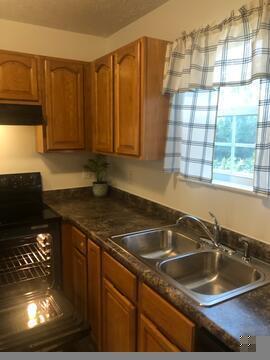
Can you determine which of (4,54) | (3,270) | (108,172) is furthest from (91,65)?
(3,270)

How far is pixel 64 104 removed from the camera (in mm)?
2578

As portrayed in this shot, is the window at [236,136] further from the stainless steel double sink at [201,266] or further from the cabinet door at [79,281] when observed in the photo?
the cabinet door at [79,281]

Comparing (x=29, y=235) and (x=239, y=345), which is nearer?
(x=239, y=345)

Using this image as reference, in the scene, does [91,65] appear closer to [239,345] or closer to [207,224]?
[207,224]

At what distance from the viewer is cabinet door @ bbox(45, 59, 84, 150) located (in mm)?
2500

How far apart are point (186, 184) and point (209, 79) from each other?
28.8 inches

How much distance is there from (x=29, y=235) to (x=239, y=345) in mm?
1725

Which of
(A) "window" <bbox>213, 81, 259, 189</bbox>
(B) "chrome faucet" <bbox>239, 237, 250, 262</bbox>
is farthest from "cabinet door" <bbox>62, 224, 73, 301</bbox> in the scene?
(B) "chrome faucet" <bbox>239, 237, 250, 262</bbox>

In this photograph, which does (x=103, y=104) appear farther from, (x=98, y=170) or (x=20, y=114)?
(x=98, y=170)

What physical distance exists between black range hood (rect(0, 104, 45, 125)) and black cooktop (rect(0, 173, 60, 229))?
2.03 ft

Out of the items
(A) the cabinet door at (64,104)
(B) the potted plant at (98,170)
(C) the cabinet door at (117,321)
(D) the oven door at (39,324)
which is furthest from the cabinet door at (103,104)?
(D) the oven door at (39,324)

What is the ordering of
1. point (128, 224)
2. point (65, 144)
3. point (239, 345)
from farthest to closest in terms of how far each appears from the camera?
point (65, 144) → point (128, 224) → point (239, 345)

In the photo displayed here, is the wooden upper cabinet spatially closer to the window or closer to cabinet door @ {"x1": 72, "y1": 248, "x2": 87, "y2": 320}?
the window

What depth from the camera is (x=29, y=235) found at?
223 centimetres
